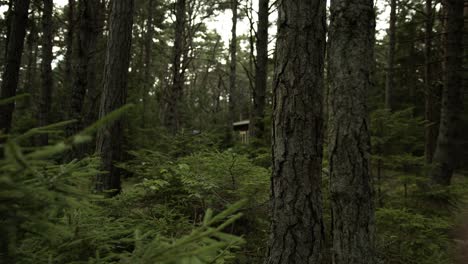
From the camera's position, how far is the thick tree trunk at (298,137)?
325 cm

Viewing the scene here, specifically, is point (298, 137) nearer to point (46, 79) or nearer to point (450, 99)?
point (450, 99)

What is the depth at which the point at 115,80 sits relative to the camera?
19.8 ft

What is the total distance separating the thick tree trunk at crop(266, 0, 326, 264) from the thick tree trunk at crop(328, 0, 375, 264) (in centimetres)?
27

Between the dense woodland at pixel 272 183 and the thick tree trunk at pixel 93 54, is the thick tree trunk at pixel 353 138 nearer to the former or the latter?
the dense woodland at pixel 272 183

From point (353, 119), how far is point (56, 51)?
95.3 ft

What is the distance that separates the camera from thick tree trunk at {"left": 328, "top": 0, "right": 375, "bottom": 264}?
3.48 metres

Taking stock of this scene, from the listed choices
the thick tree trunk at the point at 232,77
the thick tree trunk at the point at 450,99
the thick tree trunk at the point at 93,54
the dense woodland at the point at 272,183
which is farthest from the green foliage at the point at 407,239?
the thick tree trunk at the point at 232,77

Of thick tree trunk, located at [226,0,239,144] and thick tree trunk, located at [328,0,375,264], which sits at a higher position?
thick tree trunk, located at [226,0,239,144]

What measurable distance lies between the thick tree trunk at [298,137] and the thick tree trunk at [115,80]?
3636 millimetres

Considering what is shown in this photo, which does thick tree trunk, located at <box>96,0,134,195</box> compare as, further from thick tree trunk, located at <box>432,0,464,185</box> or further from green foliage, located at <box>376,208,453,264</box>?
thick tree trunk, located at <box>432,0,464,185</box>

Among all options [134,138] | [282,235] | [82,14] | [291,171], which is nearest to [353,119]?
[291,171]

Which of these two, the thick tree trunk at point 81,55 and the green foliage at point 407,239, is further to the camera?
the thick tree trunk at point 81,55

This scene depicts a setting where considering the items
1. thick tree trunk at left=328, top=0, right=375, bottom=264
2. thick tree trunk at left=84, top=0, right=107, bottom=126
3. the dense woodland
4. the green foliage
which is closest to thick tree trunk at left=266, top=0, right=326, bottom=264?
the dense woodland

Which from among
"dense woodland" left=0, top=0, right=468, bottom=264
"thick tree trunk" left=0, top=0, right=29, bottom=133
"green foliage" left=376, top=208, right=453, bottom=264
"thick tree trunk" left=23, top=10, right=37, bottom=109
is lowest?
"green foliage" left=376, top=208, right=453, bottom=264
